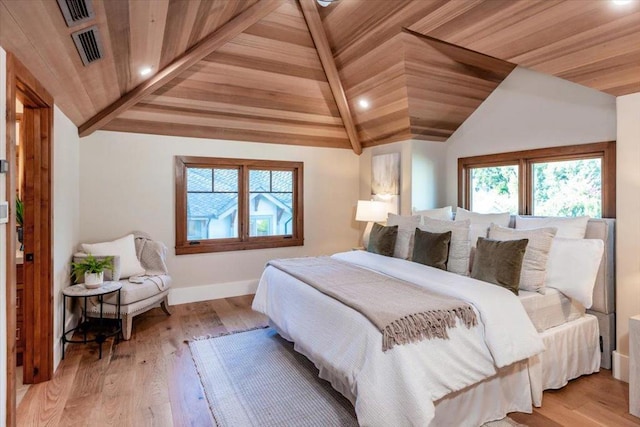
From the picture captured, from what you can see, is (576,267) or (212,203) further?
(212,203)

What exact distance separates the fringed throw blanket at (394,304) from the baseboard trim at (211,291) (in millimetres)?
2275

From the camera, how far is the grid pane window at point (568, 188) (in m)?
3.45

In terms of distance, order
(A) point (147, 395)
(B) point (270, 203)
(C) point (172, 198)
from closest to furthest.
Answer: (A) point (147, 395), (C) point (172, 198), (B) point (270, 203)

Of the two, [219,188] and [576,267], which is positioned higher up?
[219,188]

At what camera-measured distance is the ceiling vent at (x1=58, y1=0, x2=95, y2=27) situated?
169cm

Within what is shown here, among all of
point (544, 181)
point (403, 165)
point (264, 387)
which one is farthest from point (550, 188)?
point (264, 387)

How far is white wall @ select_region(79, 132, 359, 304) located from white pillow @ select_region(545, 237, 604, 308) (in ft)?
11.2

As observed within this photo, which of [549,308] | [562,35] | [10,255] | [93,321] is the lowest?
[93,321]

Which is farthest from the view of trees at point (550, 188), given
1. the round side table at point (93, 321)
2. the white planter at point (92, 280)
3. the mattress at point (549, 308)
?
the white planter at point (92, 280)

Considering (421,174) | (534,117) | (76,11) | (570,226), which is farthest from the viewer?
(421,174)

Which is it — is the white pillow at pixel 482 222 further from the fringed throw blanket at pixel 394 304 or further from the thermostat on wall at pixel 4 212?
the thermostat on wall at pixel 4 212

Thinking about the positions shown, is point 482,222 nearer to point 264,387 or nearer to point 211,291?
point 264,387

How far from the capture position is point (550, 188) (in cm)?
385

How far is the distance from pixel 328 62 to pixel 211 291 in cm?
324
